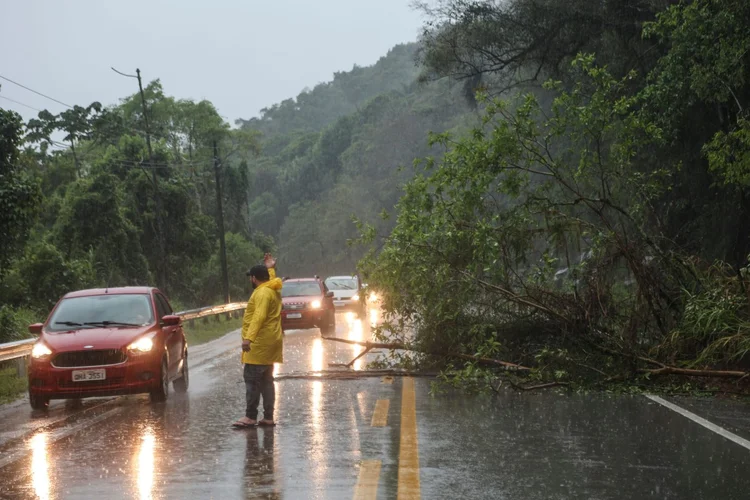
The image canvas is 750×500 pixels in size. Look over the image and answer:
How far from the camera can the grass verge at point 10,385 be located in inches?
589

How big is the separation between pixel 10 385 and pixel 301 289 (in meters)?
14.0

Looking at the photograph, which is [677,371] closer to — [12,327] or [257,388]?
[257,388]

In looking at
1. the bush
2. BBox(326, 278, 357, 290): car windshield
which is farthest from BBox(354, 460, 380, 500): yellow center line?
BBox(326, 278, 357, 290): car windshield

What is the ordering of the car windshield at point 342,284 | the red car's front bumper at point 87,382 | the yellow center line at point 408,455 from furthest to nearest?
the car windshield at point 342,284, the red car's front bumper at point 87,382, the yellow center line at point 408,455

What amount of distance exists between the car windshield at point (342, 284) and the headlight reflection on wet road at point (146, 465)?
29675 mm

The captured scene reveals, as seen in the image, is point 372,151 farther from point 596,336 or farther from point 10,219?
point 596,336

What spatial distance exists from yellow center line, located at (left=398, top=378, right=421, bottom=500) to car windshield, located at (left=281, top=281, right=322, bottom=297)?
54.4 feet

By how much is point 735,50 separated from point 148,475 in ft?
41.6

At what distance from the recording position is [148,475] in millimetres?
7836

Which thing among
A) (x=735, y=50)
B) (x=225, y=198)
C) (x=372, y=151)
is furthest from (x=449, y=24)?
(x=372, y=151)

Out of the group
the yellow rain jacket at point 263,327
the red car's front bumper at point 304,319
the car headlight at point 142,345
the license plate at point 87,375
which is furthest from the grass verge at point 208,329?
the yellow rain jacket at point 263,327

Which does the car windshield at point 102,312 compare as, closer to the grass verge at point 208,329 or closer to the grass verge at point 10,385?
the grass verge at point 10,385

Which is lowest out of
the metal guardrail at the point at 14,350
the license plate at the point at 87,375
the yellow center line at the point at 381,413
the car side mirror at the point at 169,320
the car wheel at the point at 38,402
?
the yellow center line at the point at 381,413

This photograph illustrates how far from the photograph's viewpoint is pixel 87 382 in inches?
499
